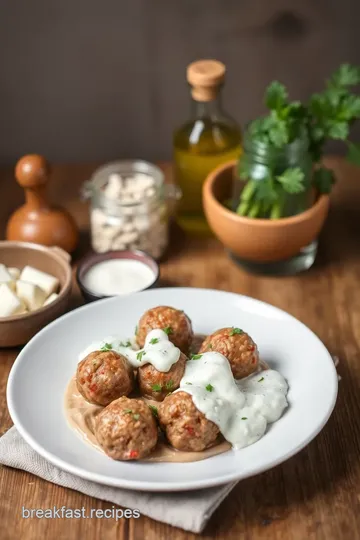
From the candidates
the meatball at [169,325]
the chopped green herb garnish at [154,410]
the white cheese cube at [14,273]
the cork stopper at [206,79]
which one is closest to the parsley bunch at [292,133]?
the cork stopper at [206,79]

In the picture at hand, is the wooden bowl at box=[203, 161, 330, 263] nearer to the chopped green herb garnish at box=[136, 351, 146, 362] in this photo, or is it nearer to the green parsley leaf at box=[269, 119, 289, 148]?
the green parsley leaf at box=[269, 119, 289, 148]

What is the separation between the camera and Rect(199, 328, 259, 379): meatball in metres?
1.61

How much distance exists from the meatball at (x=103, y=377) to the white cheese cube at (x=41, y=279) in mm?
379

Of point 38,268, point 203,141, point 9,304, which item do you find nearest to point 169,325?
point 9,304

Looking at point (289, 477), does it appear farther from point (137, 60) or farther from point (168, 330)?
point (137, 60)

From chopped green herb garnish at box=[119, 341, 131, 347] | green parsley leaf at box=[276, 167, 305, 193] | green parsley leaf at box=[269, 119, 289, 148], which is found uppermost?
green parsley leaf at box=[269, 119, 289, 148]

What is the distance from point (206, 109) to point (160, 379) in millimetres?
931

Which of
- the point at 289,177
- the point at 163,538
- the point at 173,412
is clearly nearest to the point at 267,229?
the point at 289,177

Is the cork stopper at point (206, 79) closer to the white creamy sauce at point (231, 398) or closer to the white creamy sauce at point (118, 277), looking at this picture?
the white creamy sauce at point (118, 277)

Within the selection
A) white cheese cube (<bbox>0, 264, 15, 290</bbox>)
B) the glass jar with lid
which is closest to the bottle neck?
the glass jar with lid

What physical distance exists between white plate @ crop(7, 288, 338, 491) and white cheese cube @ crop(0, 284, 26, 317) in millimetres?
118

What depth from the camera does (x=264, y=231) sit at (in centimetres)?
204

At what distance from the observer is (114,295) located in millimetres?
1923

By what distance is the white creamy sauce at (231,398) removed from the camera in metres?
1.48
